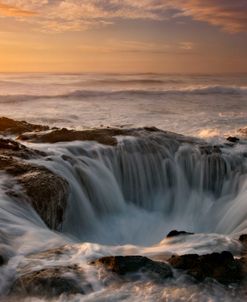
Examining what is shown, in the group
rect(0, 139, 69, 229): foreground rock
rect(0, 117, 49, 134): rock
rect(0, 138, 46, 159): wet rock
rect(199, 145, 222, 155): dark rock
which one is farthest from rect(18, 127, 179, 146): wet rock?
rect(0, 139, 69, 229): foreground rock

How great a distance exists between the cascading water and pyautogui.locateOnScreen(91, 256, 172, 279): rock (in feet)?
1.27

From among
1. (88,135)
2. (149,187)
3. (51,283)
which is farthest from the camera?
(88,135)

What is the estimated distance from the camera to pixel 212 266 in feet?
17.2

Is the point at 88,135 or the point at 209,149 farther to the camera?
the point at 209,149

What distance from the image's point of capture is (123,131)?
14.5 metres

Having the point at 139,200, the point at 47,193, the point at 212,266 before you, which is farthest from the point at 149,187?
the point at 212,266

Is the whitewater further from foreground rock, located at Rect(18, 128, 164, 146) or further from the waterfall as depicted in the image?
foreground rock, located at Rect(18, 128, 164, 146)

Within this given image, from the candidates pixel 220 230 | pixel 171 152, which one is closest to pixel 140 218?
pixel 220 230

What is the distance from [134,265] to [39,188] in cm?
362

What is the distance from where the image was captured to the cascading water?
6273 mm

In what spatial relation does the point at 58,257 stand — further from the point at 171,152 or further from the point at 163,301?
the point at 171,152

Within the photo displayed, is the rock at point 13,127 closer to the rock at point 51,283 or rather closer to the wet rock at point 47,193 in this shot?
the wet rock at point 47,193

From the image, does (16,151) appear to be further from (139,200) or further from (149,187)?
(149,187)

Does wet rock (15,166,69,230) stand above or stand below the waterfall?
above
